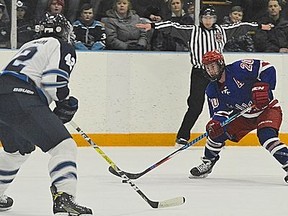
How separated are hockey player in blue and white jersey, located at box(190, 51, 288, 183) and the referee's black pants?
5.94ft

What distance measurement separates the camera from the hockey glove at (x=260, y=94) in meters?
4.34

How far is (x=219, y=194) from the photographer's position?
4008mm

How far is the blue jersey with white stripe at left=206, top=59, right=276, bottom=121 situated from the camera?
4457mm

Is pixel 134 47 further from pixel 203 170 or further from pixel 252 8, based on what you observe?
pixel 203 170

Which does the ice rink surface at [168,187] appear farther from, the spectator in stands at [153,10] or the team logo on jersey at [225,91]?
the spectator in stands at [153,10]

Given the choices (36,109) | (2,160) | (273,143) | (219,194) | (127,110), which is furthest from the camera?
(127,110)

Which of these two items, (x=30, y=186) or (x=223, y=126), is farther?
(x=223, y=126)

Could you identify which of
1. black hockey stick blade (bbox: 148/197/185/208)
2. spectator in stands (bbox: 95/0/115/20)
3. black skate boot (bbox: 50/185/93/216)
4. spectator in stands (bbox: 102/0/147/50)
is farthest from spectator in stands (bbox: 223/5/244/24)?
black skate boot (bbox: 50/185/93/216)

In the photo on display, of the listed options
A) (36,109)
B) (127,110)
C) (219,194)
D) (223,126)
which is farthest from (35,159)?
(36,109)

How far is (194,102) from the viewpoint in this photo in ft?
21.7

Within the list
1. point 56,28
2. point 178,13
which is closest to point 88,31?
point 178,13

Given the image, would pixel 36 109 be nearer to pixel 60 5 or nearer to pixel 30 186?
pixel 30 186

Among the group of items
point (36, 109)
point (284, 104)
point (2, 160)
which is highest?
→ point (36, 109)

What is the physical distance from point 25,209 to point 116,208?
392 mm
